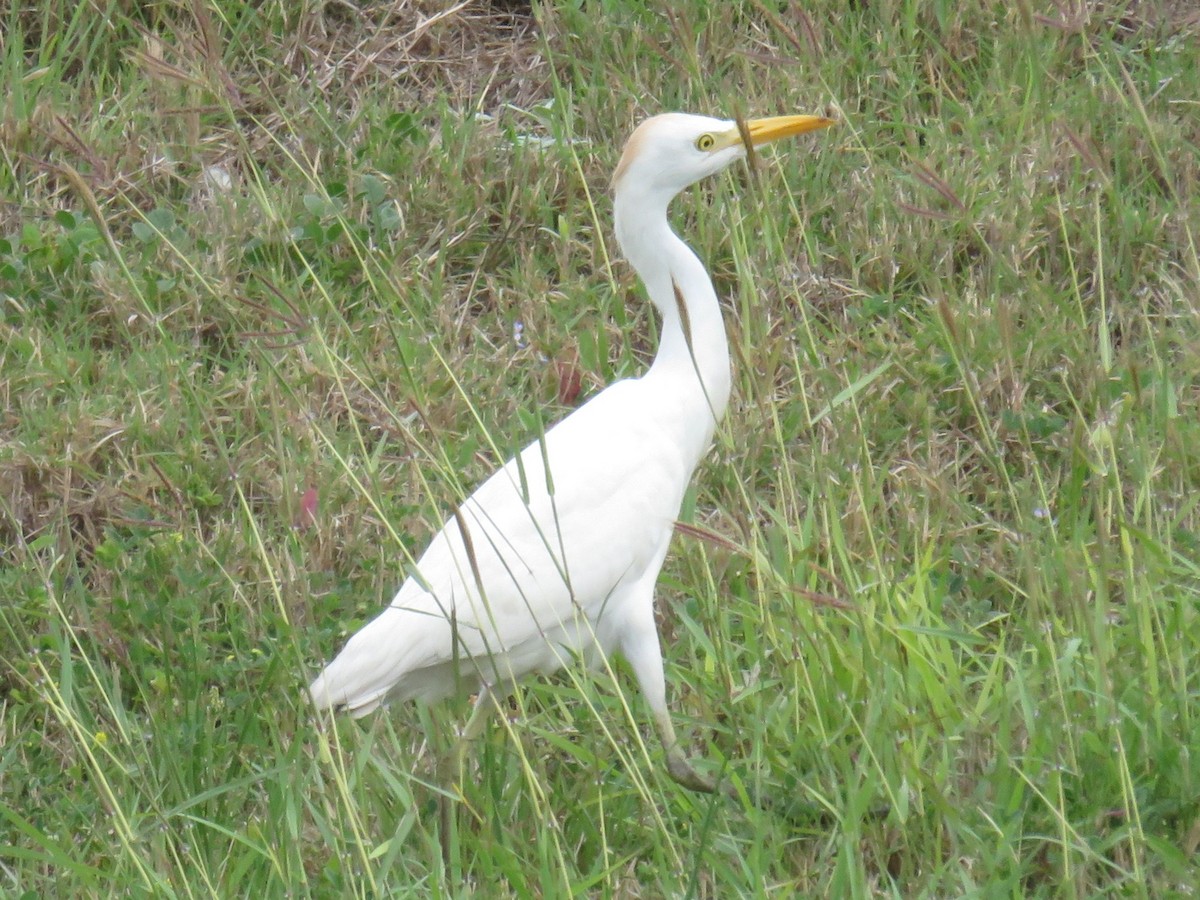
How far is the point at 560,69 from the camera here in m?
5.16

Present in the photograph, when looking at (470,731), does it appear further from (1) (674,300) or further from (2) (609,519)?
(1) (674,300)

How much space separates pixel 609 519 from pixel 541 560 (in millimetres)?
159

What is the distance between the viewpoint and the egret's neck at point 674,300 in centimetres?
332

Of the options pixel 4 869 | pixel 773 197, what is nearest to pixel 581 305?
pixel 773 197

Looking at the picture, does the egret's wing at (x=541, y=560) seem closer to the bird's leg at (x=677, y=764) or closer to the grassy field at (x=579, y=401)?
the grassy field at (x=579, y=401)

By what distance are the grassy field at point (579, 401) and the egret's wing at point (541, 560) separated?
11 centimetres

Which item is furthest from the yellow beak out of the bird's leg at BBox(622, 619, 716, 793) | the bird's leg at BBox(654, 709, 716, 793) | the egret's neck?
the bird's leg at BBox(654, 709, 716, 793)

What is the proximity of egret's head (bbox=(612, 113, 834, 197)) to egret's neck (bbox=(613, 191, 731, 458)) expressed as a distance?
4 centimetres

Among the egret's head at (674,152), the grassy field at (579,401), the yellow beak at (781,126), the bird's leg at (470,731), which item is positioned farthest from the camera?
the egret's head at (674,152)

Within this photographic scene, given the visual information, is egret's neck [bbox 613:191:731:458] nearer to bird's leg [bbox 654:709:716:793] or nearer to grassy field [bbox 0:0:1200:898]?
grassy field [bbox 0:0:1200:898]

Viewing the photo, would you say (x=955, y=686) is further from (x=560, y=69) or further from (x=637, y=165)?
(x=560, y=69)

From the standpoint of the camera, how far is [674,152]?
3295 millimetres

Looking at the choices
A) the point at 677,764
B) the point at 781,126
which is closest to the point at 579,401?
the point at 781,126

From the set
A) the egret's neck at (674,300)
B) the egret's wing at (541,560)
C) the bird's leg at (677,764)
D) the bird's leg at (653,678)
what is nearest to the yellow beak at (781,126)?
the egret's neck at (674,300)
